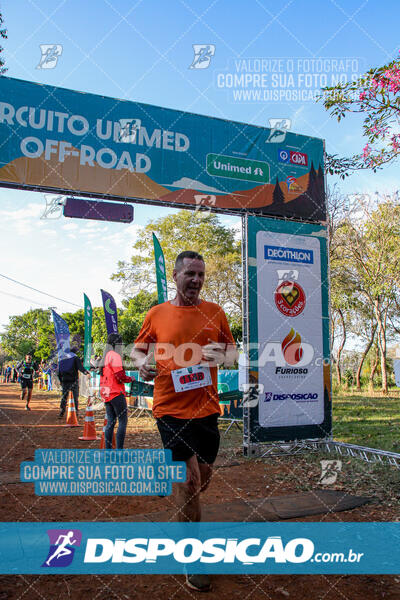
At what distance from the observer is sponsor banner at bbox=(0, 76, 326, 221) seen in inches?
260

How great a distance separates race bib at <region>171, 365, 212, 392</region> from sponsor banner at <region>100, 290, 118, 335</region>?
9.88 metres

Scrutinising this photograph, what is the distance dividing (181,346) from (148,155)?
15.5 ft

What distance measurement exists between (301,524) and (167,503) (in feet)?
4.52

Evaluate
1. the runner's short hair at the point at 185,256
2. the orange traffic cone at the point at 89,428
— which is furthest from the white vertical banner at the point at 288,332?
the runner's short hair at the point at 185,256

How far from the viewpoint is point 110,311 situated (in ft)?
44.4

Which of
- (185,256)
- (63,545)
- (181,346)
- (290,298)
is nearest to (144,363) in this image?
(181,346)

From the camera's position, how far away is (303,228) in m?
7.97

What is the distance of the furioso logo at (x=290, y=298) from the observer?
24.7ft

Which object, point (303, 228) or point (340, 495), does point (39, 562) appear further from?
point (303, 228)

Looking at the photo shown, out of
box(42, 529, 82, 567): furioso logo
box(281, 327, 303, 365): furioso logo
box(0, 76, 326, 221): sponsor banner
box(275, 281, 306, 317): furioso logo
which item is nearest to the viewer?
box(42, 529, 82, 567): furioso logo

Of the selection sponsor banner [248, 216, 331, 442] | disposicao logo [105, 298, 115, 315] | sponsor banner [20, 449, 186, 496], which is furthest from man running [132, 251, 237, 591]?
disposicao logo [105, 298, 115, 315]

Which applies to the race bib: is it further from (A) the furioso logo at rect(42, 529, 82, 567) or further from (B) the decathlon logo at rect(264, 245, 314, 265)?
(B) the decathlon logo at rect(264, 245, 314, 265)

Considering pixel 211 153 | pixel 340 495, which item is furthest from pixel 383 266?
pixel 340 495

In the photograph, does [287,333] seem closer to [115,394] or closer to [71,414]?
[115,394]
